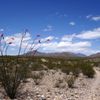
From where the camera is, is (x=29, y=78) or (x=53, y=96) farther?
(x=29, y=78)

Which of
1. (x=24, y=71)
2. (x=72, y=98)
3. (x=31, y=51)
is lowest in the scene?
(x=72, y=98)

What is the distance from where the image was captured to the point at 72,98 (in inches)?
449

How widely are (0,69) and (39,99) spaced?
6.02ft

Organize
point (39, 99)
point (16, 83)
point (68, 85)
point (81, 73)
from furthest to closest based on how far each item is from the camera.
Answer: point (81, 73) → point (68, 85) → point (16, 83) → point (39, 99)

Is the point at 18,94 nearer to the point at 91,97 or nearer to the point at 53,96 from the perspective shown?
the point at 53,96

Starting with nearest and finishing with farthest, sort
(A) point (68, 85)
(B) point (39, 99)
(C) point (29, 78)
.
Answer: (B) point (39, 99)
(A) point (68, 85)
(C) point (29, 78)

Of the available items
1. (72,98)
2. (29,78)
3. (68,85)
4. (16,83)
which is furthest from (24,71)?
(29,78)

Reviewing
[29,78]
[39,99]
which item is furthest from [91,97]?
[29,78]

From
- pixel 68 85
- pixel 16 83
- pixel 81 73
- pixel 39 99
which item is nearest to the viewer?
pixel 39 99

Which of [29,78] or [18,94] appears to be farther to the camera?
[29,78]

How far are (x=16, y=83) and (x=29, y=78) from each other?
614 cm

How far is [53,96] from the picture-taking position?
11.6 metres

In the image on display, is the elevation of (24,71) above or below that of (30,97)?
above

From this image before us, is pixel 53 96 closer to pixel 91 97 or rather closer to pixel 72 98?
pixel 72 98
